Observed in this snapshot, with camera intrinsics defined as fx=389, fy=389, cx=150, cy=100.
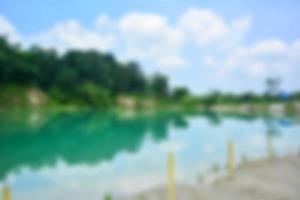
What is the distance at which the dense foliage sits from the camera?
18609 mm

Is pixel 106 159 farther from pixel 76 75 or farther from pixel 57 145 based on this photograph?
pixel 76 75

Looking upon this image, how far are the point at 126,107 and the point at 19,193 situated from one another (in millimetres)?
17397

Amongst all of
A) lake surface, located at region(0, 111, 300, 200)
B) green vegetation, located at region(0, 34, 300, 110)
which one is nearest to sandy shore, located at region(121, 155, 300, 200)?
lake surface, located at region(0, 111, 300, 200)

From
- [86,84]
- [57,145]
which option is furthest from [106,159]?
[86,84]

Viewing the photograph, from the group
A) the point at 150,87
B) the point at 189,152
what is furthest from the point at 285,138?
the point at 150,87

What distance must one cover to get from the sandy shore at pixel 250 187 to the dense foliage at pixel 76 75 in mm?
15680

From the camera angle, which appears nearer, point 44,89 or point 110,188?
point 110,188

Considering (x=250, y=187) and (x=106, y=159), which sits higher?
(x=106, y=159)

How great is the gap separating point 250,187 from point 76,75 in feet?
56.5

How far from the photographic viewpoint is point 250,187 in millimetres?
3738

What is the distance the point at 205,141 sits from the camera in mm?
8125

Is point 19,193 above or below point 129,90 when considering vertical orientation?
below

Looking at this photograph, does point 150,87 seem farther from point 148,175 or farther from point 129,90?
point 148,175

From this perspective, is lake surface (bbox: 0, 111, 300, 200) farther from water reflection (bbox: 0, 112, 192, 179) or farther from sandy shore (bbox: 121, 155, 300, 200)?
sandy shore (bbox: 121, 155, 300, 200)
